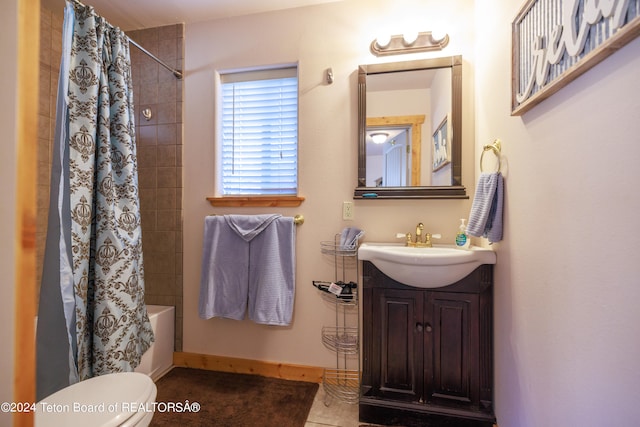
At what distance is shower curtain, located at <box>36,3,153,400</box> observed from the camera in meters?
1.09

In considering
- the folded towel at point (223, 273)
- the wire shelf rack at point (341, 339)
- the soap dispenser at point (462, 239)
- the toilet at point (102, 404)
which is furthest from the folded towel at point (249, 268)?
the soap dispenser at point (462, 239)

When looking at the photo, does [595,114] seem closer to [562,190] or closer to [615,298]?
[562,190]

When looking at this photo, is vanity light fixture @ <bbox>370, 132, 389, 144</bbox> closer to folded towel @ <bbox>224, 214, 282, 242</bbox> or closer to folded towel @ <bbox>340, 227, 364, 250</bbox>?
folded towel @ <bbox>340, 227, 364, 250</bbox>

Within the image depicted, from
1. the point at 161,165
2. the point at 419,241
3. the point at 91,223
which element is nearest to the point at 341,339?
the point at 419,241

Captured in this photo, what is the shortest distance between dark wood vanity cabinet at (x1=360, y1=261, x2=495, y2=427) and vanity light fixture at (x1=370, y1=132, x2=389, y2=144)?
76cm

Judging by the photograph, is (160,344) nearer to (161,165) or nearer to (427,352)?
(161,165)

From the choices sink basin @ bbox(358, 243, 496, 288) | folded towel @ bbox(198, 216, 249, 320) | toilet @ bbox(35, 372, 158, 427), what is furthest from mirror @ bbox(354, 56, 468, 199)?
toilet @ bbox(35, 372, 158, 427)

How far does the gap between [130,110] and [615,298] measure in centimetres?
194

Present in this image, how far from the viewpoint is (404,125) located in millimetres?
1653

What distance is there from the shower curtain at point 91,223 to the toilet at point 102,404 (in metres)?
0.20

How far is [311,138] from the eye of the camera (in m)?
1.79

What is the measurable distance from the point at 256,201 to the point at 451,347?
142 centimetres

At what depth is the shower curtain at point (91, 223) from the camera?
109cm

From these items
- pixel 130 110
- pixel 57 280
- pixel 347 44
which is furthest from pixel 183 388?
pixel 347 44
